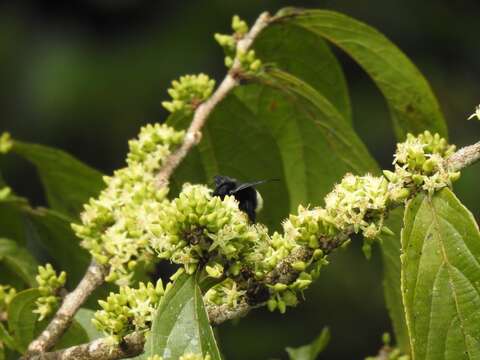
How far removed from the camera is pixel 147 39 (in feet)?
38.3

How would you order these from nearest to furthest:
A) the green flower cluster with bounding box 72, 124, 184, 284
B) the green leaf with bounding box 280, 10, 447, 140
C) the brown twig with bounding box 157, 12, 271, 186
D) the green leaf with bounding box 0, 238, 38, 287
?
the green flower cluster with bounding box 72, 124, 184, 284 < the green leaf with bounding box 0, 238, 38, 287 < the brown twig with bounding box 157, 12, 271, 186 < the green leaf with bounding box 280, 10, 447, 140

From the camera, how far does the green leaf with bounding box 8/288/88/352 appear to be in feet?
9.68

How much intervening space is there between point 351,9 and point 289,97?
8.53 meters

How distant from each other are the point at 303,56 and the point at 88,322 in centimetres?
134

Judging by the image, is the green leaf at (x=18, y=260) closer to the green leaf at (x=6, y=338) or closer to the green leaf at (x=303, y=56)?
the green leaf at (x=6, y=338)

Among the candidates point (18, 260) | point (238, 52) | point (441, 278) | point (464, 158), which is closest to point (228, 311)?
point (441, 278)

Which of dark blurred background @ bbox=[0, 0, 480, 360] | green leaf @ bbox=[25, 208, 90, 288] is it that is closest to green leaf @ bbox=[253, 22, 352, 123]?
green leaf @ bbox=[25, 208, 90, 288]

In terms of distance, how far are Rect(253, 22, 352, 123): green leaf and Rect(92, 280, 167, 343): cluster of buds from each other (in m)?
1.49

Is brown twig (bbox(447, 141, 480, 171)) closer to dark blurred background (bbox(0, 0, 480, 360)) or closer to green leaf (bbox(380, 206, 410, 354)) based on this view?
green leaf (bbox(380, 206, 410, 354))

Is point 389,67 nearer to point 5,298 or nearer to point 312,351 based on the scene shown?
point 312,351

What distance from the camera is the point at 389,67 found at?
3541 mm

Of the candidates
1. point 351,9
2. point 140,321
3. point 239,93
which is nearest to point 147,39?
point 351,9

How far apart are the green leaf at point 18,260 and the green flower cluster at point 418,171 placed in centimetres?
139

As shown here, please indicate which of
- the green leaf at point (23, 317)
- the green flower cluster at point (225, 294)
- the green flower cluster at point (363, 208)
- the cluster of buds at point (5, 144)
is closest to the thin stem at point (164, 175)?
the green leaf at point (23, 317)
